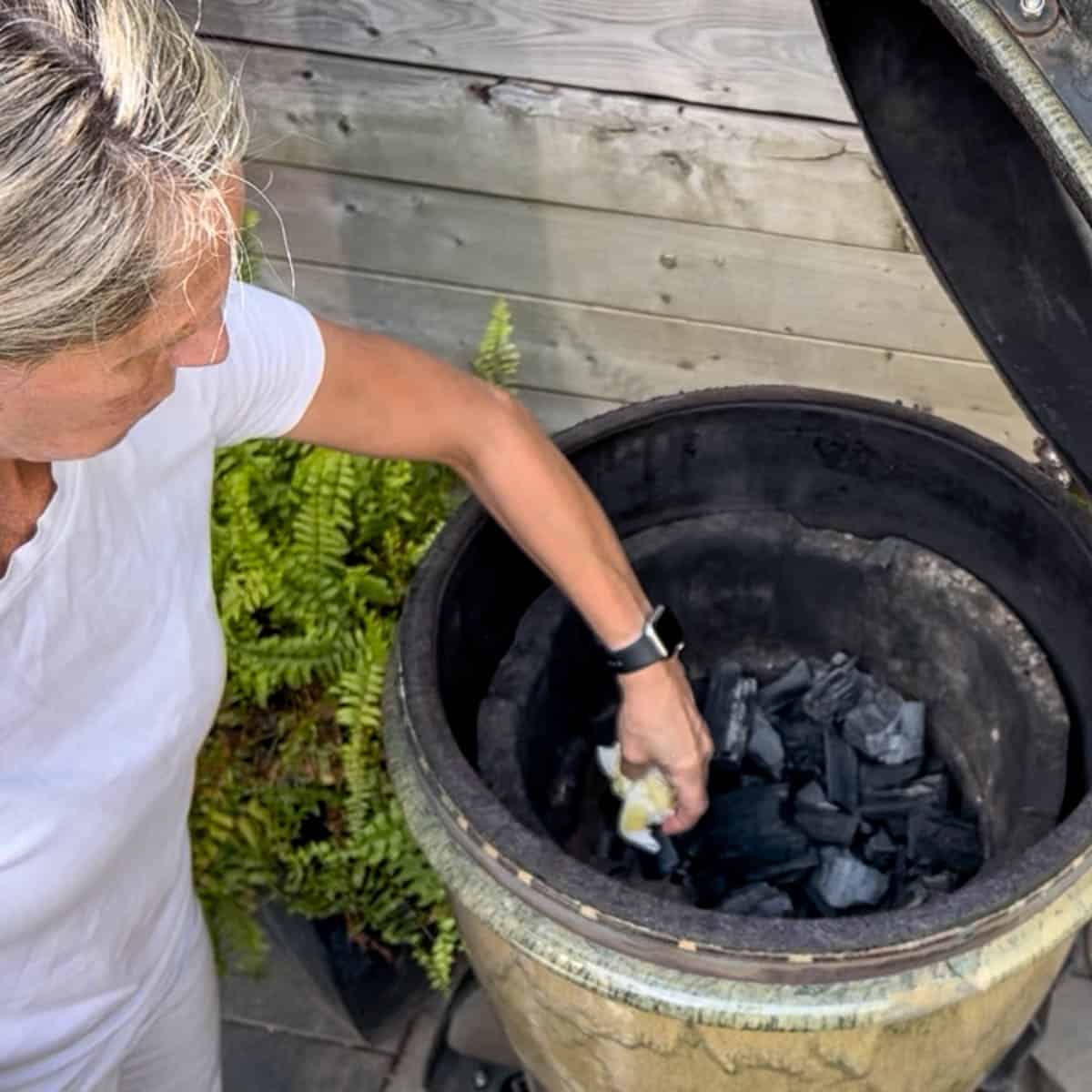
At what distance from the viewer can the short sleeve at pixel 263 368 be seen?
121cm

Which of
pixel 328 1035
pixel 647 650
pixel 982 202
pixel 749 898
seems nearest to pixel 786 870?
pixel 749 898

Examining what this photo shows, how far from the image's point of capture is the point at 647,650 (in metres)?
1.45

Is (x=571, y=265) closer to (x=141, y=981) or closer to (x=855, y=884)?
(x=855, y=884)

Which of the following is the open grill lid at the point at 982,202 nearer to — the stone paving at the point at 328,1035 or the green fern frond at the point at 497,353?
the green fern frond at the point at 497,353

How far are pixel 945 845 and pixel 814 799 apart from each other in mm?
160

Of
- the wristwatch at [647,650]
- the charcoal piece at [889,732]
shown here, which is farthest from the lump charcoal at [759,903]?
the wristwatch at [647,650]

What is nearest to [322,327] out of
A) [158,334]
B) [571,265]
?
[158,334]

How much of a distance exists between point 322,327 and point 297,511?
0.65m

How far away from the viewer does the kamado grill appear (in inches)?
44.6

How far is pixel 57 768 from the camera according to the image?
3.76ft

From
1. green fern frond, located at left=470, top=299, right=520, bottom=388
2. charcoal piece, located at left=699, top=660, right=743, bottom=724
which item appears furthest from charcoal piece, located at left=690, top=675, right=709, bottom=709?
green fern frond, located at left=470, top=299, right=520, bottom=388

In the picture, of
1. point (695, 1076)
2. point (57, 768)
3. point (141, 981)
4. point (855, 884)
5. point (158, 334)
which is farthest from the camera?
point (855, 884)

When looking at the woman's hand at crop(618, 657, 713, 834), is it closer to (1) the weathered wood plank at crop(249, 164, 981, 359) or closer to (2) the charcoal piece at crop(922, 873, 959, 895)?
(2) the charcoal piece at crop(922, 873, 959, 895)

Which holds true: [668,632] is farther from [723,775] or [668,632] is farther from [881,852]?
[881,852]
